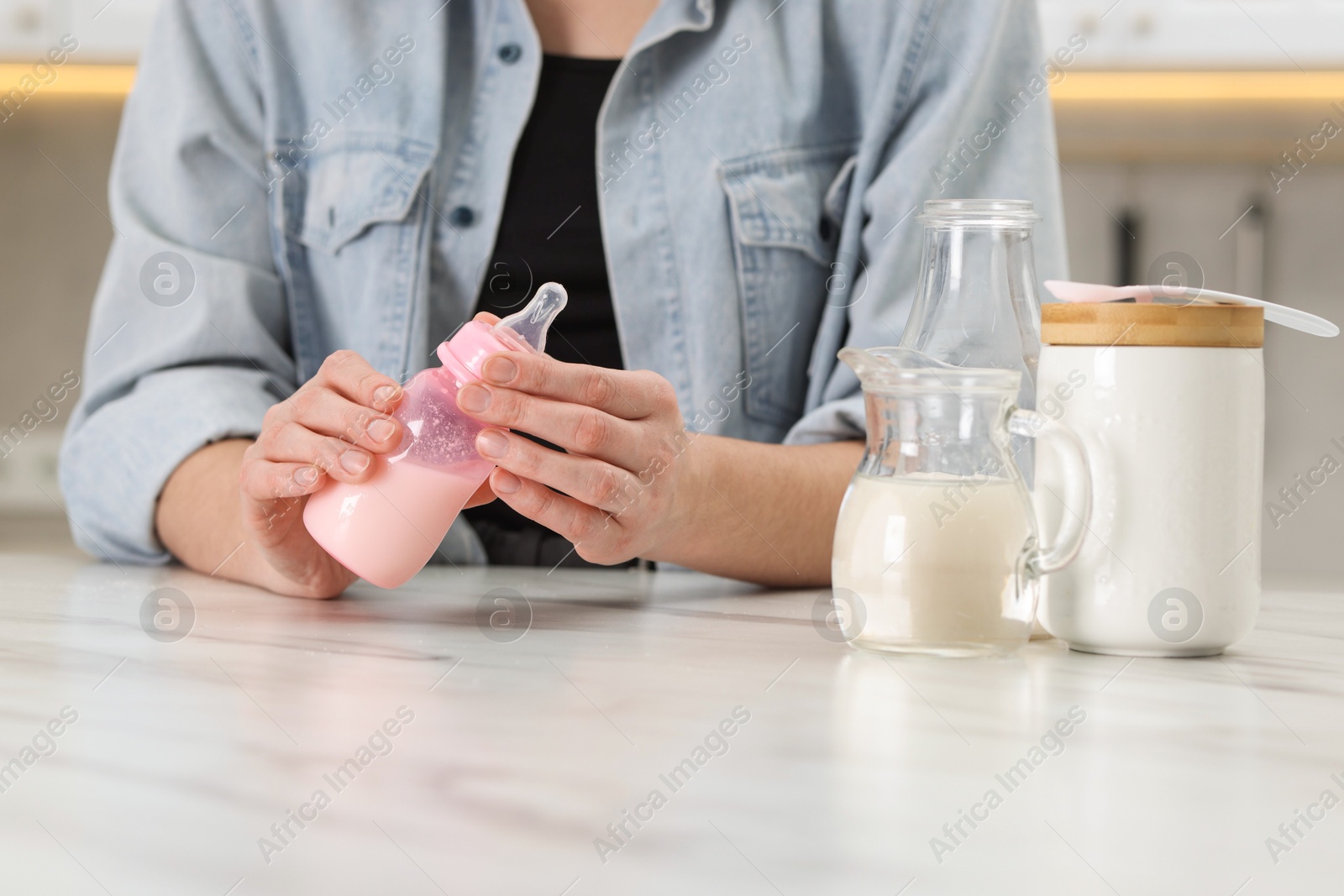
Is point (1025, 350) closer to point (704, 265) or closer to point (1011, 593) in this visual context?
point (1011, 593)

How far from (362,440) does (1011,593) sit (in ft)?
1.12

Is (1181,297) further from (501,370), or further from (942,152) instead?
(942,152)

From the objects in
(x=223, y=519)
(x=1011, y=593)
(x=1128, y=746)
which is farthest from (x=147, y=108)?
(x=1128, y=746)

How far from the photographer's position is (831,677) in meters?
0.57

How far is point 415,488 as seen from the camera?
651 millimetres

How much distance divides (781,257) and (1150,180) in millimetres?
1726

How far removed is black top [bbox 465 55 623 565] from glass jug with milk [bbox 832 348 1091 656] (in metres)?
0.53

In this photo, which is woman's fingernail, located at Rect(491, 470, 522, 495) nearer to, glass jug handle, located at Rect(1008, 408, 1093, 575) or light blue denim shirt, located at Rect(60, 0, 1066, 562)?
glass jug handle, located at Rect(1008, 408, 1093, 575)

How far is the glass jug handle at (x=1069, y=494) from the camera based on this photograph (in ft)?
1.92

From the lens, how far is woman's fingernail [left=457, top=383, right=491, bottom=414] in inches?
24.2

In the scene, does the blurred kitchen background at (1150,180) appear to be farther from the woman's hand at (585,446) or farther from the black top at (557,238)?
the woman's hand at (585,446)

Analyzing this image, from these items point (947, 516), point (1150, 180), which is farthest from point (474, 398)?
point (1150, 180)

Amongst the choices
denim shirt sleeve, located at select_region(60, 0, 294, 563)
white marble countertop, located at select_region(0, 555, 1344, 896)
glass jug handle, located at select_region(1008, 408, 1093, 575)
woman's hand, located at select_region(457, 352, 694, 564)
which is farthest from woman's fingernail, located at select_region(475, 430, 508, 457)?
denim shirt sleeve, located at select_region(60, 0, 294, 563)

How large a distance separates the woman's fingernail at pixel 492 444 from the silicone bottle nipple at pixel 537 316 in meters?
0.06
